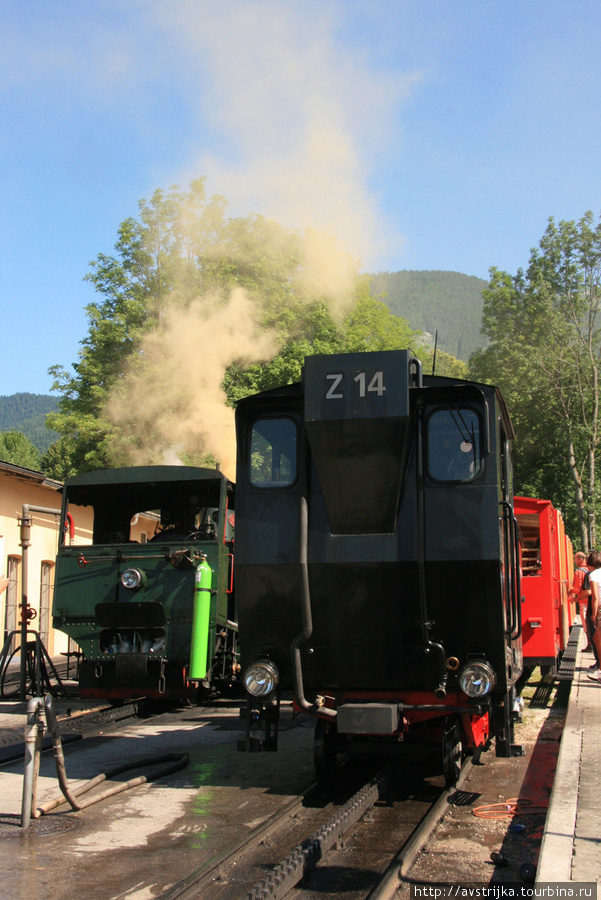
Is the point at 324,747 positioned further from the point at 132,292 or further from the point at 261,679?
the point at 132,292

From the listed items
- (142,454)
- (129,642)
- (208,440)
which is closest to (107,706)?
(129,642)

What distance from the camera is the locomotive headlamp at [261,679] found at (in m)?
6.43

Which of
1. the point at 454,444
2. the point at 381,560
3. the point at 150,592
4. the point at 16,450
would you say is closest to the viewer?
the point at 381,560

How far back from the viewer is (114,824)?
6090 millimetres

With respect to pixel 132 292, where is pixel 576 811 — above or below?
below

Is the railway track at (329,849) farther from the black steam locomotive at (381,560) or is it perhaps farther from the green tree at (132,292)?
the green tree at (132,292)

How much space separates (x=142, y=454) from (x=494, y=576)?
57.9 feet

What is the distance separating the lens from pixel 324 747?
6.98 metres

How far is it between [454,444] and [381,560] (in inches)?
41.1

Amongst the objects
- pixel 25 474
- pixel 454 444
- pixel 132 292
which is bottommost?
pixel 454 444

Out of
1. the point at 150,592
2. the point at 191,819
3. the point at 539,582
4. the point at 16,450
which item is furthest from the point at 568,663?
the point at 16,450

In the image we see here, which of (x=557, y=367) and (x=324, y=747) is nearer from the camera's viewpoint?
(x=324, y=747)

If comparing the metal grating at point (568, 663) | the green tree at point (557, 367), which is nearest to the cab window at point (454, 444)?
the metal grating at point (568, 663)

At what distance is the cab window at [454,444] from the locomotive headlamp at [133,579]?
5.14m
